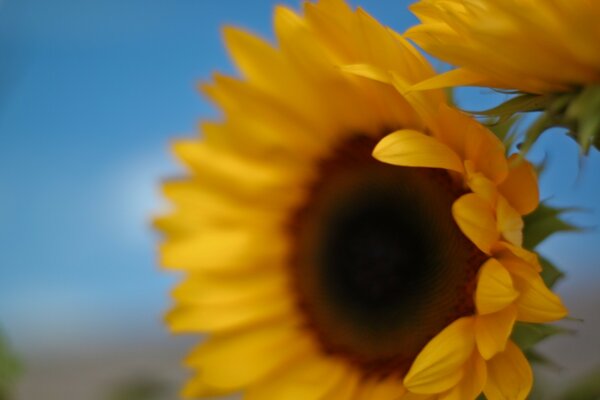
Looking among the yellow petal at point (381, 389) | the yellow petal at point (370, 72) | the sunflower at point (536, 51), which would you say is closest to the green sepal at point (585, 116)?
the sunflower at point (536, 51)

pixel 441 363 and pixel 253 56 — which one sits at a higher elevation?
pixel 253 56

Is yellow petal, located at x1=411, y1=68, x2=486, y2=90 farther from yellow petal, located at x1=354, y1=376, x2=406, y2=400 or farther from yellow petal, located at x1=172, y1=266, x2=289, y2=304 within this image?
yellow petal, located at x1=172, y1=266, x2=289, y2=304

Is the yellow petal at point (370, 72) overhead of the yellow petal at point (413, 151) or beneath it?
overhead

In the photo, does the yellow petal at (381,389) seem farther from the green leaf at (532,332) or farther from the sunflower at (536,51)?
the sunflower at (536,51)

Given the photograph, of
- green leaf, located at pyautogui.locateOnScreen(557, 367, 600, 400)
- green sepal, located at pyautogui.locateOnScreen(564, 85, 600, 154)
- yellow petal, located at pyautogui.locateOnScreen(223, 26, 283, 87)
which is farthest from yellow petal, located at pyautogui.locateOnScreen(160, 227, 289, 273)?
green sepal, located at pyautogui.locateOnScreen(564, 85, 600, 154)

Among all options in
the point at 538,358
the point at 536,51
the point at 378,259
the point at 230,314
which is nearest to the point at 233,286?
the point at 230,314

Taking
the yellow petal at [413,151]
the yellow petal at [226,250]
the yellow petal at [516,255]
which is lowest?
the yellow petal at [516,255]

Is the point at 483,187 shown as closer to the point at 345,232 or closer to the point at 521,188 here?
the point at 521,188

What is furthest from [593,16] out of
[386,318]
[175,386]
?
[175,386]
